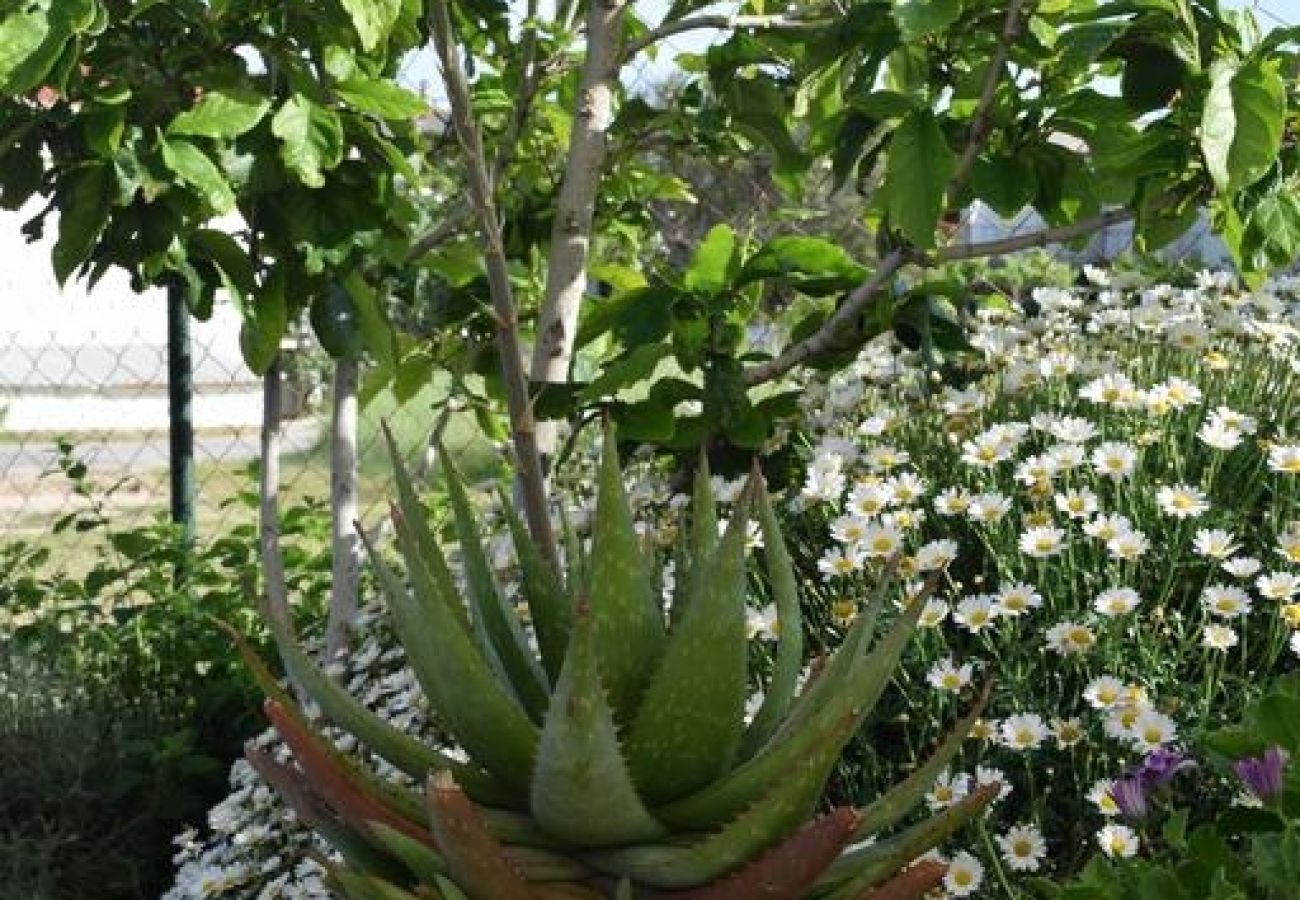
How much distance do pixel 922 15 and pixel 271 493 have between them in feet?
5.77

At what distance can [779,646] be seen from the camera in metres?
1.95

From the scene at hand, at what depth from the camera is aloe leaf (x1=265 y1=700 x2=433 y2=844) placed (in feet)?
5.57

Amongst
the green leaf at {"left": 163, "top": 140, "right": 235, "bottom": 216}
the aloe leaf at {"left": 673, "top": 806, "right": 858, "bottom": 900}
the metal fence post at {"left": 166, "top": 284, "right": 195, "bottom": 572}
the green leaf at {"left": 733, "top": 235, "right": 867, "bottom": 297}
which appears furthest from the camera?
the metal fence post at {"left": 166, "top": 284, "right": 195, "bottom": 572}

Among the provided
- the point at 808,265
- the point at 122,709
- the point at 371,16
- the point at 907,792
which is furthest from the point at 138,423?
the point at 907,792

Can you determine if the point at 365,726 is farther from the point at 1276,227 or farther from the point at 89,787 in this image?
the point at 89,787

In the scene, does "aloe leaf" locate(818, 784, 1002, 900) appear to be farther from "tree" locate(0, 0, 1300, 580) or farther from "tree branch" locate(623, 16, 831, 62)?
"tree branch" locate(623, 16, 831, 62)

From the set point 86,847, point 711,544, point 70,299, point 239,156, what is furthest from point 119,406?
point 711,544

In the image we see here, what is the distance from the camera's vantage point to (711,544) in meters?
1.93

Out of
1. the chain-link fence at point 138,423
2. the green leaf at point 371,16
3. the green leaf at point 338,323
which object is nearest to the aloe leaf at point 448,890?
the green leaf at point 371,16

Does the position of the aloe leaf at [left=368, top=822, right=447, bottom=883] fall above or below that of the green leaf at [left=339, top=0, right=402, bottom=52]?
below

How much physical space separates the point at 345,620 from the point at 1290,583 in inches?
78.4

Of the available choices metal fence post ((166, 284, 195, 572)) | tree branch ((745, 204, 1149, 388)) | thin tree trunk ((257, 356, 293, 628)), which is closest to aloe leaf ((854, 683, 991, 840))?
tree branch ((745, 204, 1149, 388))

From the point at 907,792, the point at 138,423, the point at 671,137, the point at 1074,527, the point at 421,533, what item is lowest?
the point at 907,792

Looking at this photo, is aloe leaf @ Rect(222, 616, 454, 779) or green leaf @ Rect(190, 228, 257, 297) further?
green leaf @ Rect(190, 228, 257, 297)
